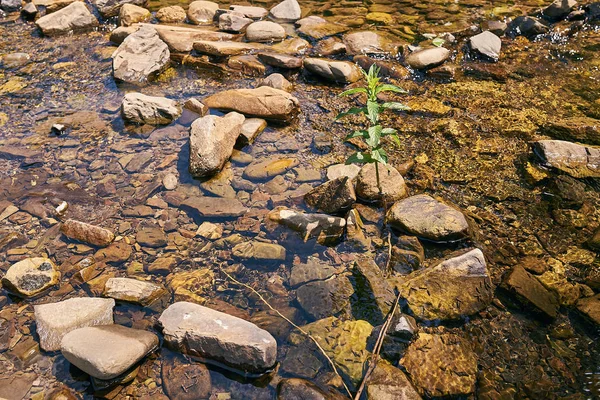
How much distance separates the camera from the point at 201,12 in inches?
311

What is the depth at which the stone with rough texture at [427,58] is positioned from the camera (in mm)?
6352

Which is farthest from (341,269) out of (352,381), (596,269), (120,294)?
(596,269)

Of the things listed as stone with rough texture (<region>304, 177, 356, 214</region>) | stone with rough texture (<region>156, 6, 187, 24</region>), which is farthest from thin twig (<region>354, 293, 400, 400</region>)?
stone with rough texture (<region>156, 6, 187, 24</region>)

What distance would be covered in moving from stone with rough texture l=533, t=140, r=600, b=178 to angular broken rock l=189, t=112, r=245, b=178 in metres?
3.18

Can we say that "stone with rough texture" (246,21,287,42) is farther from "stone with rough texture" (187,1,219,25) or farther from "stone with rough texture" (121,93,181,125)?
"stone with rough texture" (121,93,181,125)

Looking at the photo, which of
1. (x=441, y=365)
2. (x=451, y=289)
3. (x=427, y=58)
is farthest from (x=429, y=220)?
(x=427, y=58)

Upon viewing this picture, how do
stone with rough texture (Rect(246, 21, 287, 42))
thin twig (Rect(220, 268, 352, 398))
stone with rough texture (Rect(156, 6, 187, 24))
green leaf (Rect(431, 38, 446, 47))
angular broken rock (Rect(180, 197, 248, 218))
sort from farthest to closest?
stone with rough texture (Rect(156, 6, 187, 24)), stone with rough texture (Rect(246, 21, 287, 42)), green leaf (Rect(431, 38, 446, 47)), angular broken rock (Rect(180, 197, 248, 218)), thin twig (Rect(220, 268, 352, 398))

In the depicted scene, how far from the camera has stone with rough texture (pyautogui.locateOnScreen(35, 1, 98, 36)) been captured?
24.7 feet

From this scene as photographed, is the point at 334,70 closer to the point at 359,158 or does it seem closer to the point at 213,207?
the point at 359,158

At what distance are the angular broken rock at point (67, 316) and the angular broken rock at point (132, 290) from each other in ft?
0.33

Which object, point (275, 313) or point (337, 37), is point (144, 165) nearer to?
point (275, 313)

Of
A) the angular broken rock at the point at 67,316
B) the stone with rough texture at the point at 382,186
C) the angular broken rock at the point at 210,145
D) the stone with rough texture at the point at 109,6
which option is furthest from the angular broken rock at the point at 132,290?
the stone with rough texture at the point at 109,6

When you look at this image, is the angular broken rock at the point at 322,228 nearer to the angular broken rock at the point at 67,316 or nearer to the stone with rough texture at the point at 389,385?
the stone with rough texture at the point at 389,385

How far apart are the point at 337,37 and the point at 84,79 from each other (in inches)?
149
